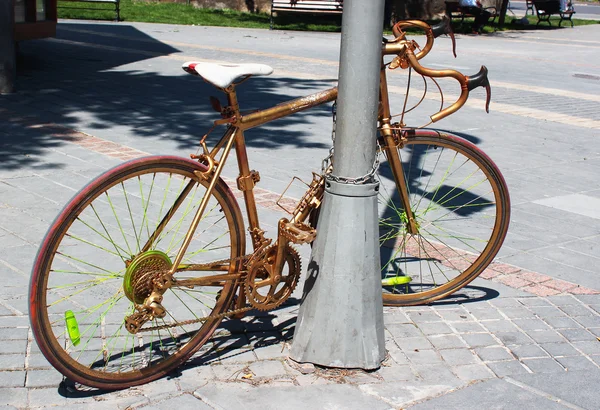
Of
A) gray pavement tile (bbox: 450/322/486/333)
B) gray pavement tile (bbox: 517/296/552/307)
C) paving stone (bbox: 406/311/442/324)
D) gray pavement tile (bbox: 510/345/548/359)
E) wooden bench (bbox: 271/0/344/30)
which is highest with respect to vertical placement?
wooden bench (bbox: 271/0/344/30)

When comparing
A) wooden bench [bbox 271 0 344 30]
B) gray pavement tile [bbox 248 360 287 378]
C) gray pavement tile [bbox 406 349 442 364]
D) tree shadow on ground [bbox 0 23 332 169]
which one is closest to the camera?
gray pavement tile [bbox 248 360 287 378]

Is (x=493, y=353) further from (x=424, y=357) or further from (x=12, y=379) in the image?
(x=12, y=379)

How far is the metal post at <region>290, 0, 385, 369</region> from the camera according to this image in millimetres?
3783

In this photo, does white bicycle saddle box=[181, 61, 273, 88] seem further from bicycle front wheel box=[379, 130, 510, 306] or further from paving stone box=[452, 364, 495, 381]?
paving stone box=[452, 364, 495, 381]

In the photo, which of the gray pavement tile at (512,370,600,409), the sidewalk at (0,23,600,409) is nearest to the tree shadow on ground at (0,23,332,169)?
the sidewalk at (0,23,600,409)

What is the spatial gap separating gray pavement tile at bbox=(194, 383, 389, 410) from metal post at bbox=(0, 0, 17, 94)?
761 cm

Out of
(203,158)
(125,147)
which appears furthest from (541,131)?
(203,158)

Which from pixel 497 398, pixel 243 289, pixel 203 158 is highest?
pixel 203 158

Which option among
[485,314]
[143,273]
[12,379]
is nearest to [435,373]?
[485,314]

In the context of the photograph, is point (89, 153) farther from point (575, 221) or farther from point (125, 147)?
point (575, 221)

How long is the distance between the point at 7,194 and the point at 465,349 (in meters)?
3.68

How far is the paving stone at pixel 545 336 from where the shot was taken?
14.1 feet

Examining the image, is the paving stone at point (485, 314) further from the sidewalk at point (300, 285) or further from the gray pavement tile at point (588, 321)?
the gray pavement tile at point (588, 321)

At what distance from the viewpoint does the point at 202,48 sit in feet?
53.4
